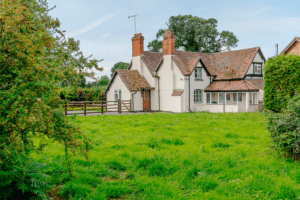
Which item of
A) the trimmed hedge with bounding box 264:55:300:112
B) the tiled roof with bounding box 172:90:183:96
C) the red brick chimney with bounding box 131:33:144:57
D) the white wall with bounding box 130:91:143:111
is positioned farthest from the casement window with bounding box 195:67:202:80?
the trimmed hedge with bounding box 264:55:300:112

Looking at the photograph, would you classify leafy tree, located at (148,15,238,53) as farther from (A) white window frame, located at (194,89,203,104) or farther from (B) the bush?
(B) the bush

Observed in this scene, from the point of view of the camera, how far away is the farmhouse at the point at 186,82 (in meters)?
27.9

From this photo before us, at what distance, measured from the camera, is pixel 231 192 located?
535 centimetres

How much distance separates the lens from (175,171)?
259 inches

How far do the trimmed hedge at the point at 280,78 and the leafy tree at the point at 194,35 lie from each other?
91.8ft

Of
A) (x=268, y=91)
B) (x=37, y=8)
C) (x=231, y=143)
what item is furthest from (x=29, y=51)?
(x=268, y=91)

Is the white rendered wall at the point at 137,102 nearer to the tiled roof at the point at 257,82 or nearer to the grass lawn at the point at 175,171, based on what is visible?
the tiled roof at the point at 257,82

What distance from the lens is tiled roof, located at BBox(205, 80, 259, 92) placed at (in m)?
26.9

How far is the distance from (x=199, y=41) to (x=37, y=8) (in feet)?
156

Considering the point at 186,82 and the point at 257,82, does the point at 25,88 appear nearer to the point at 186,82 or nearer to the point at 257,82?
the point at 186,82

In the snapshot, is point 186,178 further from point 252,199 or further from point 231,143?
point 231,143

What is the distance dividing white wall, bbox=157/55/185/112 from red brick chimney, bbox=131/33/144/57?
3566mm

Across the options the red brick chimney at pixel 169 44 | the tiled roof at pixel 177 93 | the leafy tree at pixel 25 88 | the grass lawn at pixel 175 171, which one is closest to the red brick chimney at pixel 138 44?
the red brick chimney at pixel 169 44

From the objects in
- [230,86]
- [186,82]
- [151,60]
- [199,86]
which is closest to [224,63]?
[230,86]
